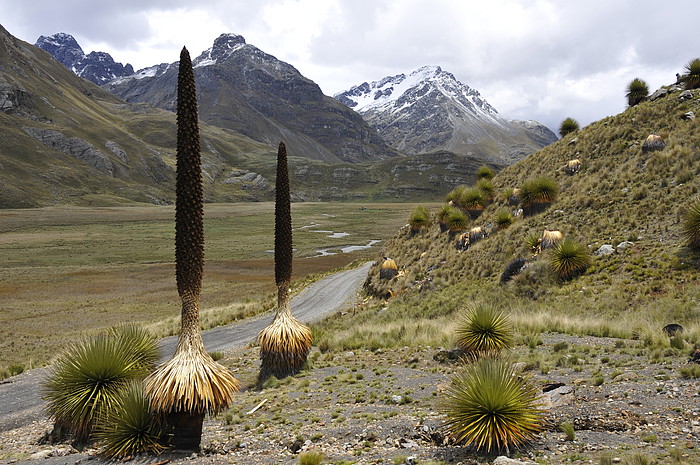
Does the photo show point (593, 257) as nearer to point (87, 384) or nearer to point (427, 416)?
point (427, 416)

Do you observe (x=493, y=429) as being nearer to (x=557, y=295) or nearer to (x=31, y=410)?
(x=557, y=295)

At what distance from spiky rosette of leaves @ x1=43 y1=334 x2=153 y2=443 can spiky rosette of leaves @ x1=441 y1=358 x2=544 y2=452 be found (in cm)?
727

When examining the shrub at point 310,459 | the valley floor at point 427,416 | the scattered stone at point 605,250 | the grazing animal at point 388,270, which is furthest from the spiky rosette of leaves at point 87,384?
the grazing animal at point 388,270

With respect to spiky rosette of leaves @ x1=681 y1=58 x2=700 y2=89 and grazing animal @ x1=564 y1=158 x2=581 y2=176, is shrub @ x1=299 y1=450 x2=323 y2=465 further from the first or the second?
spiky rosette of leaves @ x1=681 y1=58 x2=700 y2=89

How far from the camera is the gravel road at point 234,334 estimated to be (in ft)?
47.0

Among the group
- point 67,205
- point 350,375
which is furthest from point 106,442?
point 67,205

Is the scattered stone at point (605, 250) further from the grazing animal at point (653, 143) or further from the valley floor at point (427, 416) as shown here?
the grazing animal at point (653, 143)

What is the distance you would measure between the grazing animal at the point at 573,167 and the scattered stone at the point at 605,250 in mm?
9618

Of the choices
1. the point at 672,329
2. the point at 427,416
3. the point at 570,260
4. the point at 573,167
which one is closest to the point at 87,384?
the point at 427,416

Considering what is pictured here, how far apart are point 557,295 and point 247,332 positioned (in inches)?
734

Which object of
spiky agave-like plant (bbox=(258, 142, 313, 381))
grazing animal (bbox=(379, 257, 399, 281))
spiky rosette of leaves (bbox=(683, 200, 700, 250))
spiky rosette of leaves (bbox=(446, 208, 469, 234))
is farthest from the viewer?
grazing animal (bbox=(379, 257, 399, 281))

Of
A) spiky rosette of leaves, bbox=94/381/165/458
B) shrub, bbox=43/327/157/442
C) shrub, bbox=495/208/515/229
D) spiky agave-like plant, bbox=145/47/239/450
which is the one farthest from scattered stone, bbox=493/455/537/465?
shrub, bbox=495/208/515/229

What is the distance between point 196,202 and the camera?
842 cm

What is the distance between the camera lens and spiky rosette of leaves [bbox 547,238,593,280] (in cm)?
1936
